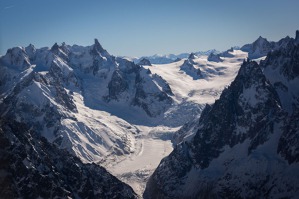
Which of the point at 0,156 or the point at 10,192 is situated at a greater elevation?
the point at 0,156

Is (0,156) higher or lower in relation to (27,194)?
higher
